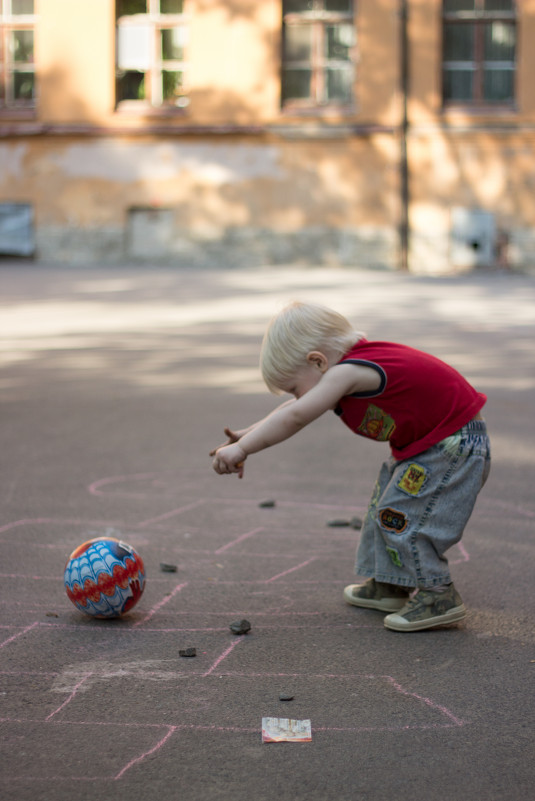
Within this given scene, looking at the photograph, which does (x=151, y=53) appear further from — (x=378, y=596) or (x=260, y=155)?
(x=378, y=596)

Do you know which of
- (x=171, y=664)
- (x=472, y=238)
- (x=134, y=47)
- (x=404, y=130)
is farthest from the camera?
(x=134, y=47)

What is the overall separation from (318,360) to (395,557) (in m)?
0.72

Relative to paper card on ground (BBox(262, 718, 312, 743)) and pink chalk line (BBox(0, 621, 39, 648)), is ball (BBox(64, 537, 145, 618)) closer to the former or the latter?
pink chalk line (BBox(0, 621, 39, 648))

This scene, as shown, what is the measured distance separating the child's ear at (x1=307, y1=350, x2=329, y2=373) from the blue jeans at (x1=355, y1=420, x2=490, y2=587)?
422mm

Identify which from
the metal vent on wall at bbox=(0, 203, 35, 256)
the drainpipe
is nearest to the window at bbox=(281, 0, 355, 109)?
the drainpipe

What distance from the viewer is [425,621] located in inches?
141

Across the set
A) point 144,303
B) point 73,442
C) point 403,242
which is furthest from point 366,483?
point 403,242

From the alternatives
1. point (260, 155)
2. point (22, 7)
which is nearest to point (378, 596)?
point (260, 155)

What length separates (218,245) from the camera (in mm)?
21594

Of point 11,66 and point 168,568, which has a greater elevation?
point 11,66

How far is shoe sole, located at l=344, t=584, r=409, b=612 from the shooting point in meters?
3.80

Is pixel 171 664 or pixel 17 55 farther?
pixel 17 55

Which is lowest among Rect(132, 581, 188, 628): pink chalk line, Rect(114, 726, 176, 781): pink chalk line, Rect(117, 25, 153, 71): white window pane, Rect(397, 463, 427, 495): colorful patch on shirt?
Rect(132, 581, 188, 628): pink chalk line

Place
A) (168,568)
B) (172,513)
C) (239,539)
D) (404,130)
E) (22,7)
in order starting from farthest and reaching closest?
1. (22,7)
2. (404,130)
3. (172,513)
4. (239,539)
5. (168,568)
